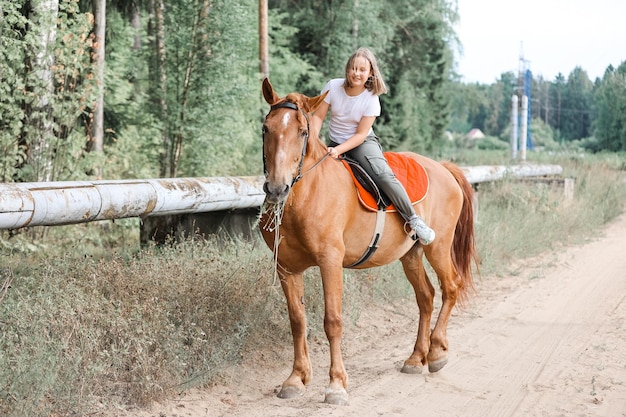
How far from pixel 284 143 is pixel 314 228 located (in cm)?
73

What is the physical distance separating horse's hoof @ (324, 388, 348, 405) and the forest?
222 inches

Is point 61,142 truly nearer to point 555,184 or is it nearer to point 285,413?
point 285,413

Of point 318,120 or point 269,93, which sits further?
point 318,120

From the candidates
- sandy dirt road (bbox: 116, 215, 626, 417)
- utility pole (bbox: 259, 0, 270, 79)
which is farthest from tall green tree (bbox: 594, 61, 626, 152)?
sandy dirt road (bbox: 116, 215, 626, 417)

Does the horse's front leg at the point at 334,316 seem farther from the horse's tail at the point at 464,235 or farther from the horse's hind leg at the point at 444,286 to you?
the horse's tail at the point at 464,235

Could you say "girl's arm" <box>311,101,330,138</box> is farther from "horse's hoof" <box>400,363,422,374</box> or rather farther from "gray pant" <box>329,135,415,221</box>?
"horse's hoof" <box>400,363,422,374</box>

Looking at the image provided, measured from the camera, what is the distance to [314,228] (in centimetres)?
Answer: 498

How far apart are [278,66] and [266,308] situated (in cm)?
2029

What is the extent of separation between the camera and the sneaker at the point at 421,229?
18.6ft

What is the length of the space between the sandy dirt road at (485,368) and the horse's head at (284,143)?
61.2 inches

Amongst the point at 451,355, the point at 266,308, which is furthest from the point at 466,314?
the point at 266,308

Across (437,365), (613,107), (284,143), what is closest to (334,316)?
(437,365)

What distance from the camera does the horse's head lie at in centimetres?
447

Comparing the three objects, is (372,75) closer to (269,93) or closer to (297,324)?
(269,93)
